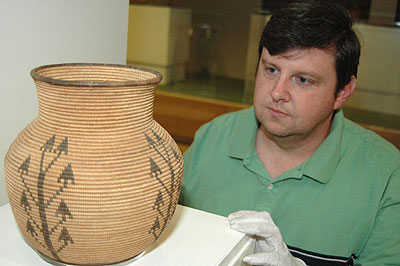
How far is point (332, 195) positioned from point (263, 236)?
0.47 metres

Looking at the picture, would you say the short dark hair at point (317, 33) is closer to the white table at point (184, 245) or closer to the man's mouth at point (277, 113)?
→ the man's mouth at point (277, 113)

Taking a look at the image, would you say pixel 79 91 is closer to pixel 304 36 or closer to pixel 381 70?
pixel 304 36

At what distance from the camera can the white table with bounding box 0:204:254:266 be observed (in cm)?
74

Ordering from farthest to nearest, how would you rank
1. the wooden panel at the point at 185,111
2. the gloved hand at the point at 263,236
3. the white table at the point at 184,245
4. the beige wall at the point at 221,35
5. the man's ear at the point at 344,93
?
1. the wooden panel at the point at 185,111
2. the beige wall at the point at 221,35
3. the man's ear at the point at 344,93
4. the gloved hand at the point at 263,236
5. the white table at the point at 184,245

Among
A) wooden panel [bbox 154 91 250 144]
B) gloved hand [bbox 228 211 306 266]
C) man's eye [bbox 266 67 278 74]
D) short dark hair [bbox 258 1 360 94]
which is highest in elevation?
short dark hair [bbox 258 1 360 94]

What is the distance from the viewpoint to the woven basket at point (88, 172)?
60 cm

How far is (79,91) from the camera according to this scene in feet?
1.99

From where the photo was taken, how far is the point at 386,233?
129 cm

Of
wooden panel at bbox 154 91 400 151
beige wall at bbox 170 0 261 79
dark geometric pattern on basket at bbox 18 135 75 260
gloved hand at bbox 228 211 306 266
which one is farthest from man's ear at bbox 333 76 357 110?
wooden panel at bbox 154 91 400 151

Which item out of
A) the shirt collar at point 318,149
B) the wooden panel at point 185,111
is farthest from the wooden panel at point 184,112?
the shirt collar at point 318,149

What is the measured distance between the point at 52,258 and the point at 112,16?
69 cm

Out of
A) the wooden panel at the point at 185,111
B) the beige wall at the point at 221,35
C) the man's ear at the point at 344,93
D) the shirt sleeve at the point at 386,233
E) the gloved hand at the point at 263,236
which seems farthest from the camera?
the wooden panel at the point at 185,111

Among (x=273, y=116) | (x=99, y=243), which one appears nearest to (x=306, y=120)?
(x=273, y=116)

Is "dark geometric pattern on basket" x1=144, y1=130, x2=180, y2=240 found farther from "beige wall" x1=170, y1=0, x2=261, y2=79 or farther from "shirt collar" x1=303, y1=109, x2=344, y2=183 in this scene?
"beige wall" x1=170, y1=0, x2=261, y2=79
